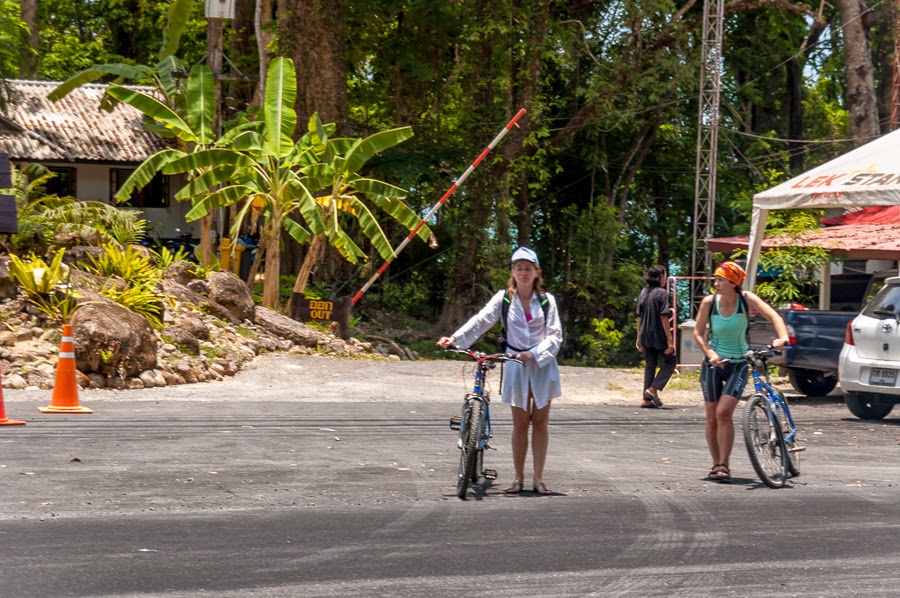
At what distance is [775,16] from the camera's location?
122 feet

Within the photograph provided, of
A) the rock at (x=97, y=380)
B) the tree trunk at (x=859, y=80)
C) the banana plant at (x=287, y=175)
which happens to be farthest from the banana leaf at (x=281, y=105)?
Result: the tree trunk at (x=859, y=80)

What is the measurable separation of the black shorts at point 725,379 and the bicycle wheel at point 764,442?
19cm

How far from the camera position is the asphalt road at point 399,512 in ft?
21.9

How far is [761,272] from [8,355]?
12.5 m

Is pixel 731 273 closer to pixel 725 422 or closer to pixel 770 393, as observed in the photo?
pixel 770 393

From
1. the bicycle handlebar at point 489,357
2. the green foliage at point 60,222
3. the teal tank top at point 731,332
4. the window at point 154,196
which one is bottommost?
the bicycle handlebar at point 489,357

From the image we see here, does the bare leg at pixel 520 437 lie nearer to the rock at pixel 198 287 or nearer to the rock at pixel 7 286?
the rock at pixel 7 286

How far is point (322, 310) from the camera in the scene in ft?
82.3

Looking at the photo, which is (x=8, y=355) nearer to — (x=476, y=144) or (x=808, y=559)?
(x=808, y=559)

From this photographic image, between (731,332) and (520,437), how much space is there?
81.5 inches

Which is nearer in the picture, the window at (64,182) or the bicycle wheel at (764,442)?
the bicycle wheel at (764,442)

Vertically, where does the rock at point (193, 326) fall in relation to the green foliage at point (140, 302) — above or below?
below

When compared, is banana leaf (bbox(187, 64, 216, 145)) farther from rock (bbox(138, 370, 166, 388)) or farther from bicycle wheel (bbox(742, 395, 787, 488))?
bicycle wheel (bbox(742, 395, 787, 488))

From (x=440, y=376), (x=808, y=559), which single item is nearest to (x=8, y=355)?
(x=440, y=376)
